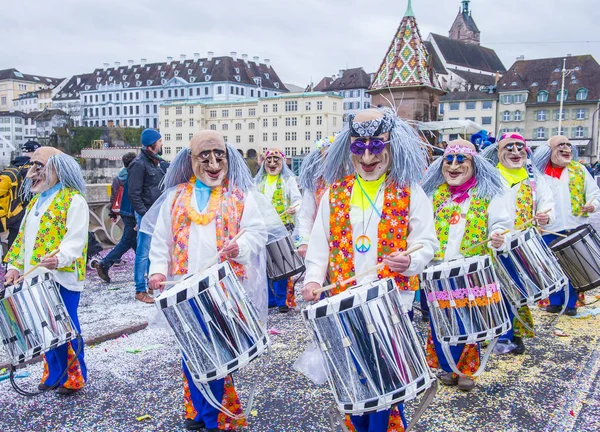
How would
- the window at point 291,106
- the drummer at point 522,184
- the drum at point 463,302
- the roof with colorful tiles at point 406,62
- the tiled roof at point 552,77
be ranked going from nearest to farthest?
the drum at point 463,302
the drummer at point 522,184
the roof with colorful tiles at point 406,62
the tiled roof at point 552,77
the window at point 291,106

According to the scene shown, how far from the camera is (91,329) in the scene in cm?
569

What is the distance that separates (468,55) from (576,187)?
7880cm

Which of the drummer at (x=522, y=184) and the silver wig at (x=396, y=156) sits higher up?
the silver wig at (x=396, y=156)

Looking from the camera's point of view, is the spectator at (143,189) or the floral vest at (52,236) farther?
the spectator at (143,189)

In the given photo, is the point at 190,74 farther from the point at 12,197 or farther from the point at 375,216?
the point at 375,216

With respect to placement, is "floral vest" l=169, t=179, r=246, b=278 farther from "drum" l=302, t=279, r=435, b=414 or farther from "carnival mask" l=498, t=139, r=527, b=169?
"carnival mask" l=498, t=139, r=527, b=169

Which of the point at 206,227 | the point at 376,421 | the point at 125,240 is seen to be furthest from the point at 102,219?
the point at 376,421

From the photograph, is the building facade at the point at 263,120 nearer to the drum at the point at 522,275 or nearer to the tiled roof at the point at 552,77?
the tiled roof at the point at 552,77

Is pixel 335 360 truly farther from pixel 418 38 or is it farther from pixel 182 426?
pixel 418 38

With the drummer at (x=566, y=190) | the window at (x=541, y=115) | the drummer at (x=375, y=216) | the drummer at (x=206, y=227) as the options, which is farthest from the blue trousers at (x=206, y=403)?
the window at (x=541, y=115)

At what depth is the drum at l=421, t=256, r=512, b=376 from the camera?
3.69 meters

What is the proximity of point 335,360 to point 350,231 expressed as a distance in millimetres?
796

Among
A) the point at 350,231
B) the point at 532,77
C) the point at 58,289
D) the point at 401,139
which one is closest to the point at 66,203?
the point at 58,289

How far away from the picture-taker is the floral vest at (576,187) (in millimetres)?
6418
